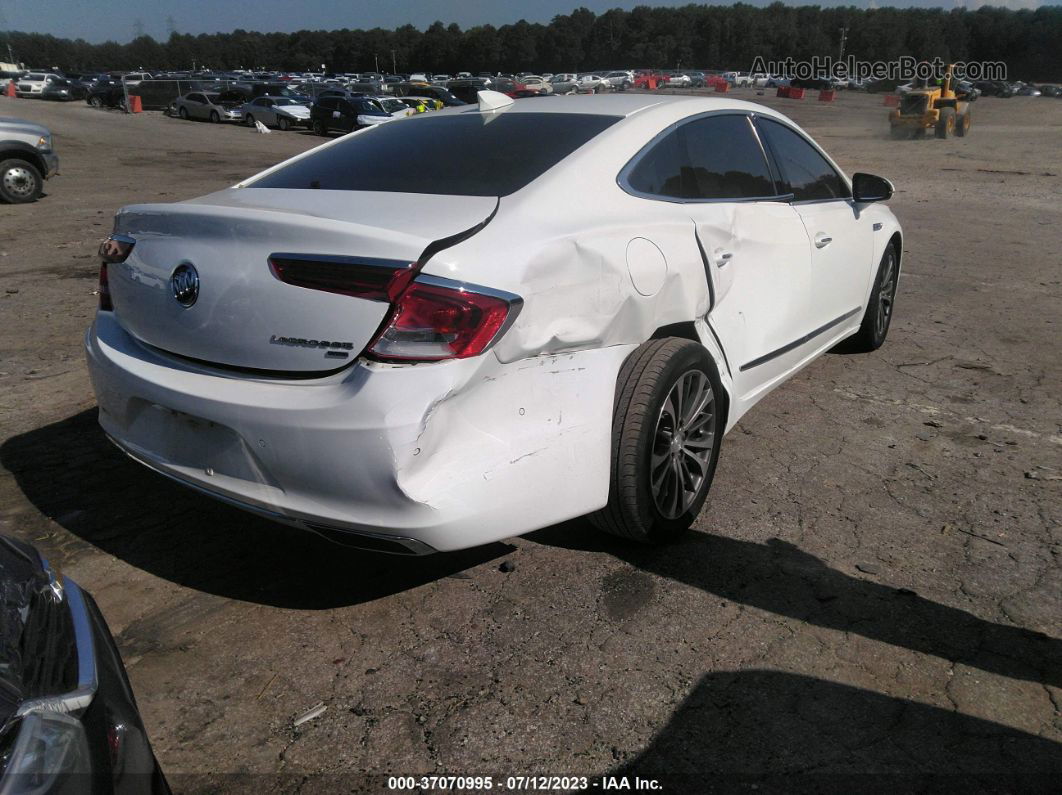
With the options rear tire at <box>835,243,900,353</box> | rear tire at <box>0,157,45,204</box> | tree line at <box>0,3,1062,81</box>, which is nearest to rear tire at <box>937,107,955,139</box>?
rear tire at <box>835,243,900,353</box>

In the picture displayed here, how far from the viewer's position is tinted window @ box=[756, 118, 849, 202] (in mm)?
4305

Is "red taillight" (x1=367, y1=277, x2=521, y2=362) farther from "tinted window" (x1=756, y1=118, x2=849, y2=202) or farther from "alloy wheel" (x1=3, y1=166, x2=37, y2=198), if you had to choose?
"alloy wheel" (x1=3, y1=166, x2=37, y2=198)

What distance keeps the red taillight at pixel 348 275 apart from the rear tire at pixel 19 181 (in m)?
12.4

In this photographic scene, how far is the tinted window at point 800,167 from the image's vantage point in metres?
4.30

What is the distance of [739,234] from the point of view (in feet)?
12.0

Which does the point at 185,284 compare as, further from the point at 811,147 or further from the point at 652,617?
the point at 811,147

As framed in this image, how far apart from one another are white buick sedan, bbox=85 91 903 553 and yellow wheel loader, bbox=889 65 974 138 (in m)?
27.5

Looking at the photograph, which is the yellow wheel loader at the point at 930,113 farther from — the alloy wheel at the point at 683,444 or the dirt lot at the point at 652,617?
the alloy wheel at the point at 683,444

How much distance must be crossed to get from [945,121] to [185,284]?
29.7 m

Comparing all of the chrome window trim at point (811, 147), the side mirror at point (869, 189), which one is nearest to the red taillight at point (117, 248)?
the chrome window trim at point (811, 147)

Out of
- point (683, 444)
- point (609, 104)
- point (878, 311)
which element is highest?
point (609, 104)

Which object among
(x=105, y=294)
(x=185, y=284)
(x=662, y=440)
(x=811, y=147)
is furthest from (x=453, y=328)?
(x=811, y=147)

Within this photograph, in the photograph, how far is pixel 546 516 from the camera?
109 inches

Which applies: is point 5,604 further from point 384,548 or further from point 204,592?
point 204,592
